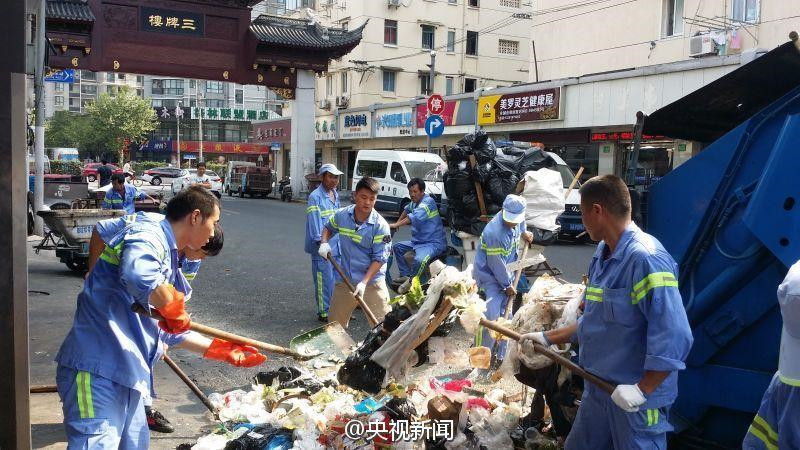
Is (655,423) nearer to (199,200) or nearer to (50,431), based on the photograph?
Answer: (199,200)

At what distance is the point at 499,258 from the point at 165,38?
19.1m

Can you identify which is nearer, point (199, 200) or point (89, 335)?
point (89, 335)

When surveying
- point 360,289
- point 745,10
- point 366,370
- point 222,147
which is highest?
point 745,10

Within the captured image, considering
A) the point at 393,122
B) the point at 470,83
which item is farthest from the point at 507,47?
the point at 393,122

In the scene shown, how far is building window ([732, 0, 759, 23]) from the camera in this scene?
1970cm

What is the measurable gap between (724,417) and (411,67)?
120 feet

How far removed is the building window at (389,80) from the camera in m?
38.3

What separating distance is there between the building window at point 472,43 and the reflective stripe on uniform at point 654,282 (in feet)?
126

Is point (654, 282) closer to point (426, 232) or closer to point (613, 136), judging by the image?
point (426, 232)

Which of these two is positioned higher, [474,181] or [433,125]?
[433,125]

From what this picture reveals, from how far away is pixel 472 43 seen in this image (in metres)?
40.0

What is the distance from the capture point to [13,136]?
3021mm

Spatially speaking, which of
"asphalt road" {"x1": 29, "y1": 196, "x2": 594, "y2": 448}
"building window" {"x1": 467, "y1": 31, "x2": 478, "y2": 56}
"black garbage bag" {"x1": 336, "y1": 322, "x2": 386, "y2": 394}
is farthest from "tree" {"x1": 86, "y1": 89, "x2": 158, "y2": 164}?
"black garbage bag" {"x1": 336, "y1": 322, "x2": 386, "y2": 394}

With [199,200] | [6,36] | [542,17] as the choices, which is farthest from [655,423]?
[542,17]
